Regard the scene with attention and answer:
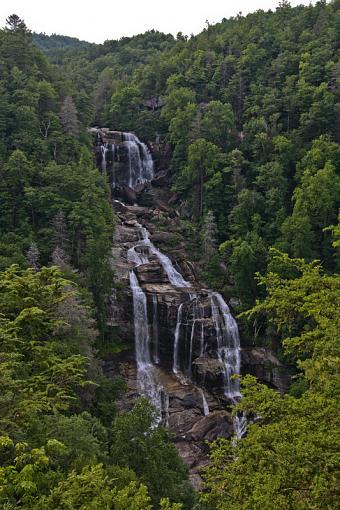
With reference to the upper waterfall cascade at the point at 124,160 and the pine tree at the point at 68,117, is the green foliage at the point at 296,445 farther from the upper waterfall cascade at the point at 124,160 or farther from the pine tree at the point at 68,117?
the upper waterfall cascade at the point at 124,160

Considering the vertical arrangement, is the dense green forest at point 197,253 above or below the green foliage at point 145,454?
above

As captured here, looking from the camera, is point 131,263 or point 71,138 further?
point 71,138

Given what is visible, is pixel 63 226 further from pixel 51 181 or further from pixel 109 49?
pixel 109 49

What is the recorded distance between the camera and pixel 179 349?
3519 centimetres

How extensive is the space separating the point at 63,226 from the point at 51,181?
5.59m

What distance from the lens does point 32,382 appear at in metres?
17.6

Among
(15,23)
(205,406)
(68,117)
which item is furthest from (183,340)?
(15,23)

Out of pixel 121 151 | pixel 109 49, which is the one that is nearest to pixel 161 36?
pixel 109 49

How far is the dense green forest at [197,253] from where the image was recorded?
9625 mm

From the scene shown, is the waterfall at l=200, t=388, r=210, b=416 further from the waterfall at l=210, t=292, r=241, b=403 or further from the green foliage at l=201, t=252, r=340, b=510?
the green foliage at l=201, t=252, r=340, b=510

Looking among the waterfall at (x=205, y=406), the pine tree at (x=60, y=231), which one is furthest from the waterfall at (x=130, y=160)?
the waterfall at (x=205, y=406)

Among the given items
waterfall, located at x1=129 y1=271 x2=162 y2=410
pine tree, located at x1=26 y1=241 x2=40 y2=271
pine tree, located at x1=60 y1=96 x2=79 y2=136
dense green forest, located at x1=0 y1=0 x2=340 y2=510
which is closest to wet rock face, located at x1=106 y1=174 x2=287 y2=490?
waterfall, located at x1=129 y1=271 x2=162 y2=410

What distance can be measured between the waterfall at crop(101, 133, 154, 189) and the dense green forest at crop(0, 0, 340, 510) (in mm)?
3497

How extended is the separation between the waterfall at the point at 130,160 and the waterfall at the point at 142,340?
21138 millimetres
